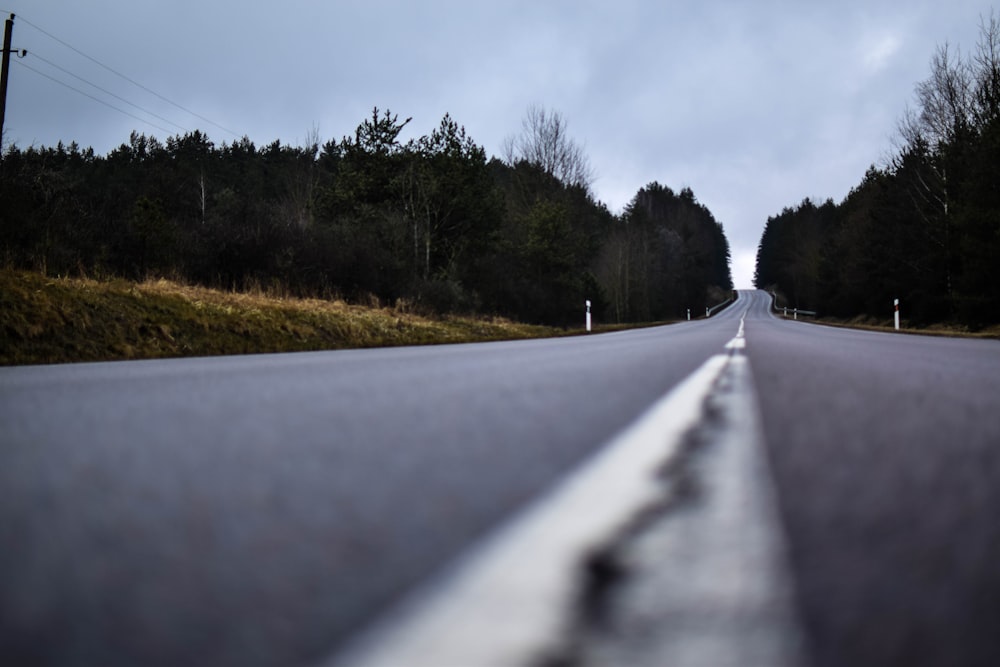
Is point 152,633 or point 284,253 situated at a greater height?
→ point 284,253

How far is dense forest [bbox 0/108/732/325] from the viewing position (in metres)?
13.9

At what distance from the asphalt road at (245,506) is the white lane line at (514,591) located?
0.05m

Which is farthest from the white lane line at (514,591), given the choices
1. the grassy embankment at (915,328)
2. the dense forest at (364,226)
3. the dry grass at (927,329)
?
the grassy embankment at (915,328)

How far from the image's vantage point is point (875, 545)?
3.20ft

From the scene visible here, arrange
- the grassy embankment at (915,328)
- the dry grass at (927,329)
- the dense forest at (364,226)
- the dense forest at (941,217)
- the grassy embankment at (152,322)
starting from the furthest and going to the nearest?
the dense forest at (941,217) < the grassy embankment at (915,328) < the dry grass at (927,329) < the dense forest at (364,226) < the grassy embankment at (152,322)

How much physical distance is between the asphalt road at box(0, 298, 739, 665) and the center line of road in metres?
0.05

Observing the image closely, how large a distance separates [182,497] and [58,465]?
1.96 ft

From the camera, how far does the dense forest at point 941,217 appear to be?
2480 centimetres

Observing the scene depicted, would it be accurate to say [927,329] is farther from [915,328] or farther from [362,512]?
[362,512]

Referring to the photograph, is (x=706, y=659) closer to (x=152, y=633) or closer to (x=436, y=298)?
(x=152, y=633)

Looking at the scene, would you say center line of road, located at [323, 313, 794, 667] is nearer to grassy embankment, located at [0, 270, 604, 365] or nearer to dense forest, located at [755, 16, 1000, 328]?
grassy embankment, located at [0, 270, 604, 365]

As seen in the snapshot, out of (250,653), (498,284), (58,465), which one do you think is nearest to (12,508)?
(58,465)

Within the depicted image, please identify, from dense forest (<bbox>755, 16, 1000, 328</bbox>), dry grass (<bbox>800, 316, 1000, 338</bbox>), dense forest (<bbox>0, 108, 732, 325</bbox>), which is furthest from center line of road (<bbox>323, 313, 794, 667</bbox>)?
dense forest (<bbox>755, 16, 1000, 328</bbox>)

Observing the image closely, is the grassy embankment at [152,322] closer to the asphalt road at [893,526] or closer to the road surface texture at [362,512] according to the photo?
the road surface texture at [362,512]
